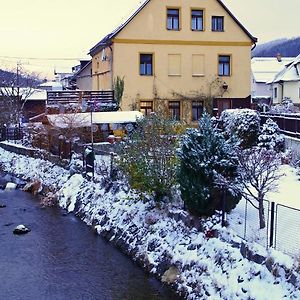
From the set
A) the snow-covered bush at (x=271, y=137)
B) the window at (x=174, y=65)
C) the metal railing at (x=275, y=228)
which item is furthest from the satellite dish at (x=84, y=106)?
the metal railing at (x=275, y=228)

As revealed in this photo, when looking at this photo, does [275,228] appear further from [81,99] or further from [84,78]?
[84,78]

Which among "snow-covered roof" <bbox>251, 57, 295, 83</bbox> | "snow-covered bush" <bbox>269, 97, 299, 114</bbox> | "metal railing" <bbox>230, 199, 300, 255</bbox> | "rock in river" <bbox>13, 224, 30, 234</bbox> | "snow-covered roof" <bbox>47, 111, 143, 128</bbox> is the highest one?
"snow-covered roof" <bbox>251, 57, 295, 83</bbox>

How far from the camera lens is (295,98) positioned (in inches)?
2140

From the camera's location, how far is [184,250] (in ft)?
41.5

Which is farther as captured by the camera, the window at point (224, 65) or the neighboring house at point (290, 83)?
the neighboring house at point (290, 83)

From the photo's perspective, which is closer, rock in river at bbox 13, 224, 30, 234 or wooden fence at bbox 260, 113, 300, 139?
rock in river at bbox 13, 224, 30, 234

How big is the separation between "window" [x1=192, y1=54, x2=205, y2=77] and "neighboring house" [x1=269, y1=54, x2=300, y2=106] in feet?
69.6

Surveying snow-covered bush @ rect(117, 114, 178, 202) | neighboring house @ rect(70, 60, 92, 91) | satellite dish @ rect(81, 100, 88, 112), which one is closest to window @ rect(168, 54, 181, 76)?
satellite dish @ rect(81, 100, 88, 112)

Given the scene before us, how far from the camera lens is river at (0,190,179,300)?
1203cm

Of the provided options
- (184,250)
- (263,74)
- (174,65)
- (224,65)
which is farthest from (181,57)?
(263,74)

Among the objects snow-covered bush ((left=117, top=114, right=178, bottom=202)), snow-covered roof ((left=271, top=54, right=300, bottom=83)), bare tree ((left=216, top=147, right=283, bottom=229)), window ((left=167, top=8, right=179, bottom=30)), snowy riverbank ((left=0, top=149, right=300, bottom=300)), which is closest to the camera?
snowy riverbank ((left=0, top=149, right=300, bottom=300))

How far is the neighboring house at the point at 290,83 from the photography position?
5393cm

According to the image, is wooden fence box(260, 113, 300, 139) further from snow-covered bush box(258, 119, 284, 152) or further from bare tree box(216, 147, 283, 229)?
bare tree box(216, 147, 283, 229)

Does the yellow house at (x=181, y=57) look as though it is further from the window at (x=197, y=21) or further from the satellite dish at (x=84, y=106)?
the satellite dish at (x=84, y=106)
